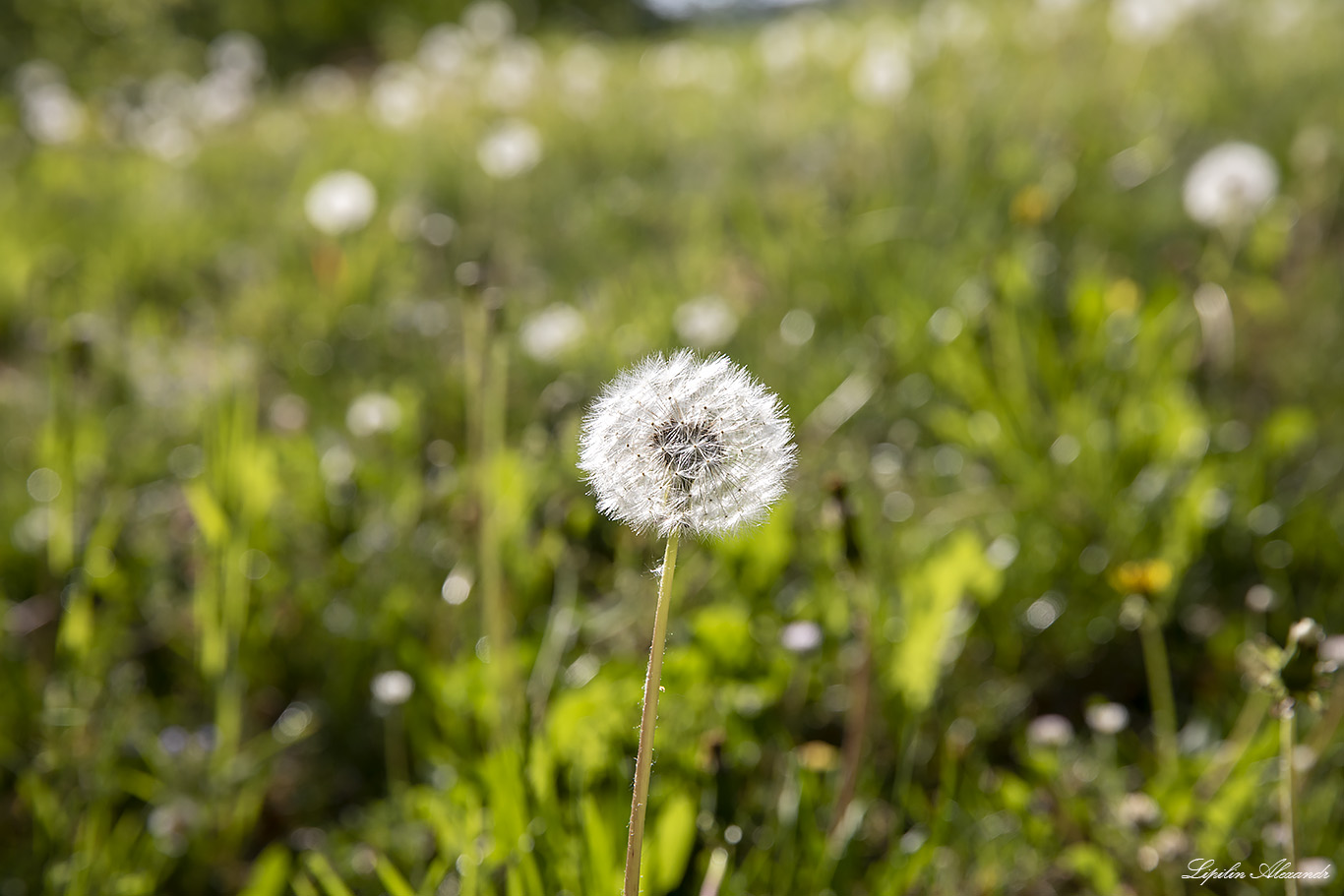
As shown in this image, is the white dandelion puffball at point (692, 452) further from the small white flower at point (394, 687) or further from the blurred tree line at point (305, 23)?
the blurred tree line at point (305, 23)

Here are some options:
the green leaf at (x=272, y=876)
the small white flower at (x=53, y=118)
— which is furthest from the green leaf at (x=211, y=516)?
the small white flower at (x=53, y=118)

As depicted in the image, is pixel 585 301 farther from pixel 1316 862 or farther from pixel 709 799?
pixel 1316 862

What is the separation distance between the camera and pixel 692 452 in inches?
31.4

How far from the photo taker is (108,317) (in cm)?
310

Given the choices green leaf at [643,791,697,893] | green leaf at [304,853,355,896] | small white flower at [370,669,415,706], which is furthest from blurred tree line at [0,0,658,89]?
green leaf at [643,791,697,893]

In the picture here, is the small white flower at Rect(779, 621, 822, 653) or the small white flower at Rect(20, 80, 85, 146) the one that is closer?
the small white flower at Rect(779, 621, 822, 653)

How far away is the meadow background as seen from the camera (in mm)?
1291

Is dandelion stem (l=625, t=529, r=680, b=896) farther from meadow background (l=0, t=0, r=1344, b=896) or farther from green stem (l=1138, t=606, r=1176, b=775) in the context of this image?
green stem (l=1138, t=606, r=1176, b=775)

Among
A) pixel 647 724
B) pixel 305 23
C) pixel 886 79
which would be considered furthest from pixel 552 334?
pixel 305 23

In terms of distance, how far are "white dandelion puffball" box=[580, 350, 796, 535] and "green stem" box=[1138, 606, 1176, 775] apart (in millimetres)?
649

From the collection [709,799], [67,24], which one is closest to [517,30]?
[67,24]

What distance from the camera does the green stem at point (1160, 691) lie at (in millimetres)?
1354

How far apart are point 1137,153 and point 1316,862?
2616 millimetres

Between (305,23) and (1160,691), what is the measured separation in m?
14.6
